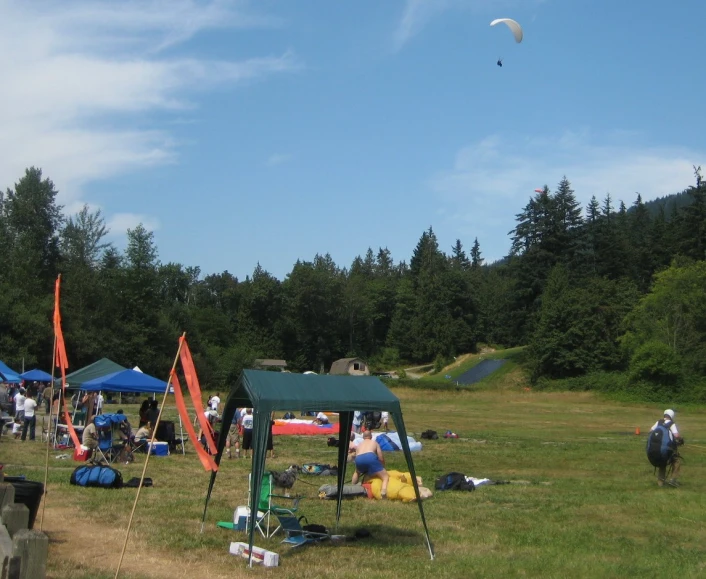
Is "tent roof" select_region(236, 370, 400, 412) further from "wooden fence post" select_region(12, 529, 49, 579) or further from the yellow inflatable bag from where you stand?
"wooden fence post" select_region(12, 529, 49, 579)

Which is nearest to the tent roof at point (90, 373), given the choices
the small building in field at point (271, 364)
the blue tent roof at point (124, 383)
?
the blue tent roof at point (124, 383)

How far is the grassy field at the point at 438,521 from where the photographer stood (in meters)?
9.32

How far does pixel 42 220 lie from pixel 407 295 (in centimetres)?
5523

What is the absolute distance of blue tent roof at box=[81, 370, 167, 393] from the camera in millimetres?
23453

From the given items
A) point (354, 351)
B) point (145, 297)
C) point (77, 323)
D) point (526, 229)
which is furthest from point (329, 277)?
point (77, 323)

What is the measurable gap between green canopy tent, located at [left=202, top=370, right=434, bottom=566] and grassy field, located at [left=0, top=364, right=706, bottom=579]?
27.2 inches

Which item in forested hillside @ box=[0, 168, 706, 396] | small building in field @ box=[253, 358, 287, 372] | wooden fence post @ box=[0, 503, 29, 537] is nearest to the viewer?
wooden fence post @ box=[0, 503, 29, 537]

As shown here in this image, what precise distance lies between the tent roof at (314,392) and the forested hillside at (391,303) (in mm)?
50951

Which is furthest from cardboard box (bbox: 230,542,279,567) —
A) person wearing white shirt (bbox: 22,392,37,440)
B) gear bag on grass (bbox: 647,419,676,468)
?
person wearing white shirt (bbox: 22,392,37,440)

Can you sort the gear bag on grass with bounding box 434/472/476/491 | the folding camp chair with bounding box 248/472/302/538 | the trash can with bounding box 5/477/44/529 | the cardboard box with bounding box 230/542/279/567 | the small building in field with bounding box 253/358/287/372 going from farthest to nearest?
the small building in field with bounding box 253/358/287/372 → the gear bag on grass with bounding box 434/472/476/491 → the folding camp chair with bounding box 248/472/302/538 → the cardboard box with bounding box 230/542/279/567 → the trash can with bounding box 5/477/44/529

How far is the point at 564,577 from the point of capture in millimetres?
9070

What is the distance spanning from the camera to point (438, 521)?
12.4m

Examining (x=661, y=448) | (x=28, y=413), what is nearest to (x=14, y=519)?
(x=661, y=448)

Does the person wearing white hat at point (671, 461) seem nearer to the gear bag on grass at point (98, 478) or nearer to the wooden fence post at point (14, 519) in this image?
the gear bag on grass at point (98, 478)
